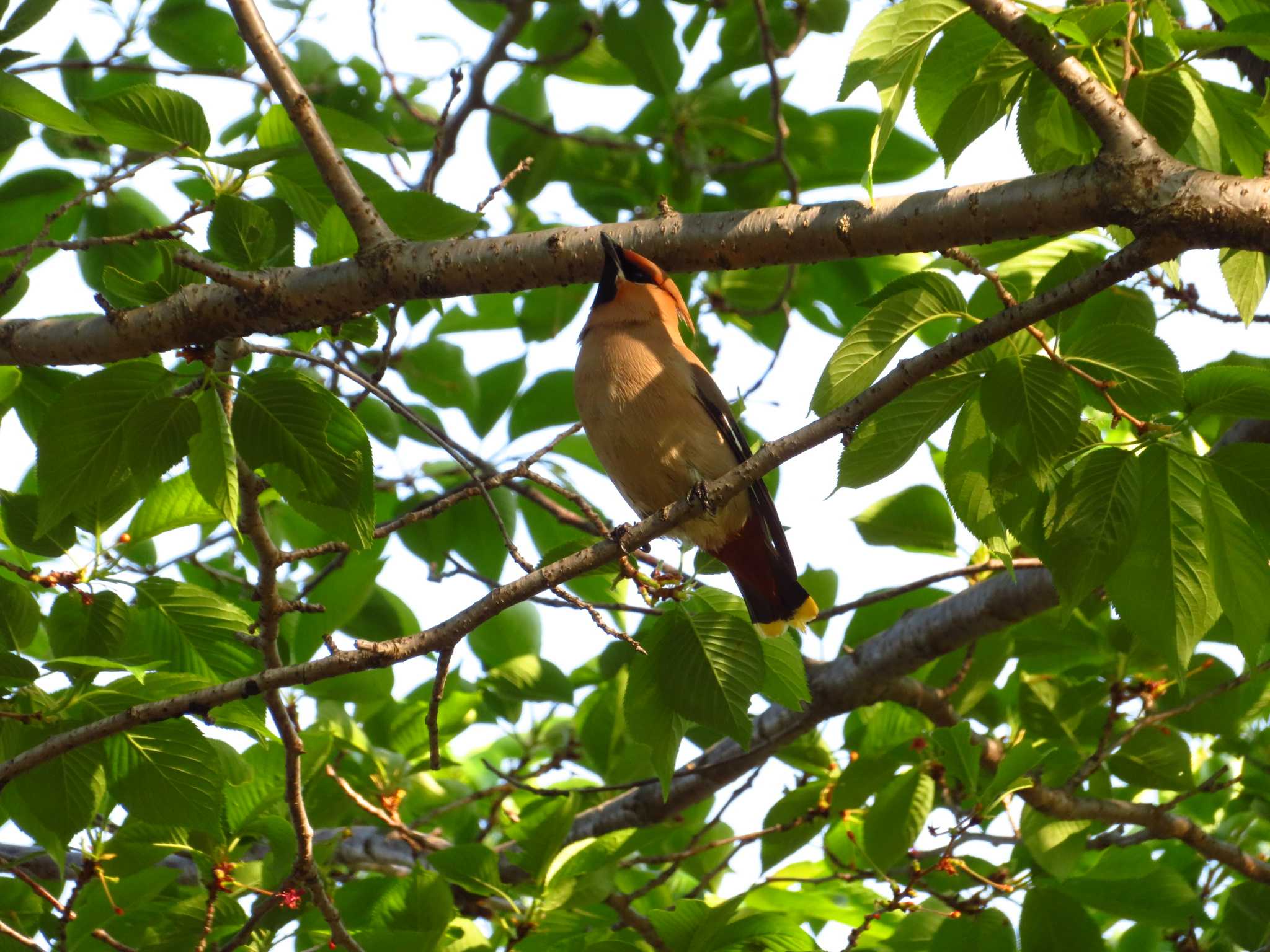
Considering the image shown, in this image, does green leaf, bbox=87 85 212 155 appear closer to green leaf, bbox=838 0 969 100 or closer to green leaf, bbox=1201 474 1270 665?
green leaf, bbox=838 0 969 100

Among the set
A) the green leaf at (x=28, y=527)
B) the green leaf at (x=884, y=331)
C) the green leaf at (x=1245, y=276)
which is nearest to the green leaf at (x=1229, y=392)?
the green leaf at (x=1245, y=276)

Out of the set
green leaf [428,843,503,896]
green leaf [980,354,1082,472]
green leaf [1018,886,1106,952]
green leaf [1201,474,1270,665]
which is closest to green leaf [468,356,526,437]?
green leaf [428,843,503,896]

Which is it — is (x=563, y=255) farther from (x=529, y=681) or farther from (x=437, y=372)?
(x=437, y=372)

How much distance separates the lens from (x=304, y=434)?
3.62 meters

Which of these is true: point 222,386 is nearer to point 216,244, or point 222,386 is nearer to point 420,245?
point 216,244

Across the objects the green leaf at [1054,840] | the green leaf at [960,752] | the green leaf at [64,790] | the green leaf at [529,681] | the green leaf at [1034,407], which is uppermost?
the green leaf at [529,681]

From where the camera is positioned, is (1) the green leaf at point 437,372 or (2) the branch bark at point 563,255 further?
(1) the green leaf at point 437,372

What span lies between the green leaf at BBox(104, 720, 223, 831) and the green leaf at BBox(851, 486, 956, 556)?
9.97 feet

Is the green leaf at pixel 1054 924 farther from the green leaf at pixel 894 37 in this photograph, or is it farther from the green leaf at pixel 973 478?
the green leaf at pixel 894 37

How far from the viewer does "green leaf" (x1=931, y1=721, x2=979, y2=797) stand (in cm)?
470

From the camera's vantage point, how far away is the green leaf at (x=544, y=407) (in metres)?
6.70

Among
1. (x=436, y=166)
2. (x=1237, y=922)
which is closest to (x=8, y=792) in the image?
(x=436, y=166)

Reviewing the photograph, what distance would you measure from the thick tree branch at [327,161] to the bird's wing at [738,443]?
2.18 metres

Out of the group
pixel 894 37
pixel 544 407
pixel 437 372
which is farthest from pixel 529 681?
pixel 894 37
